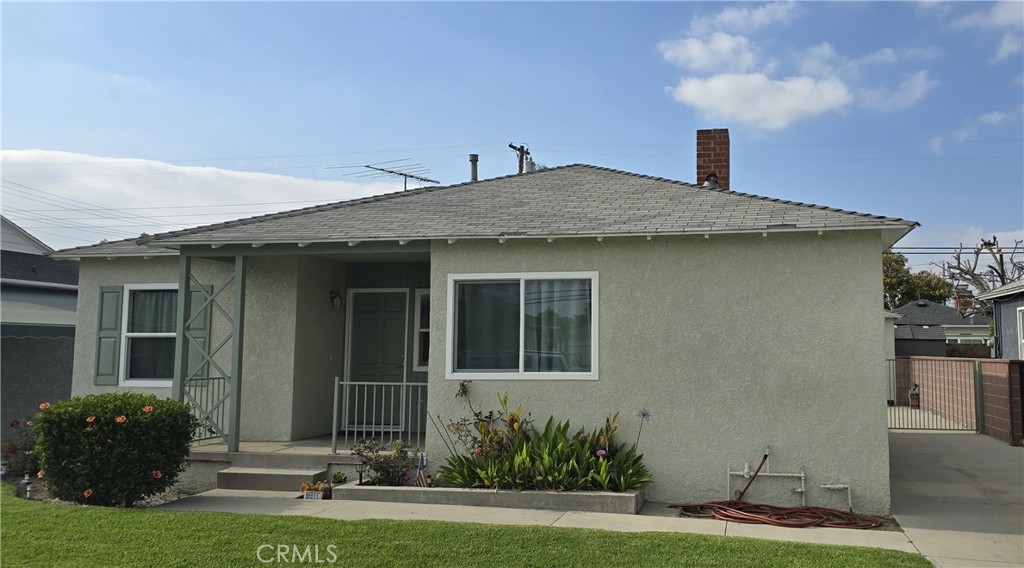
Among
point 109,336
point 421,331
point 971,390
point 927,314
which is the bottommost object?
point 971,390

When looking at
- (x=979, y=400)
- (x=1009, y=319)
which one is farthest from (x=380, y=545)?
(x=1009, y=319)

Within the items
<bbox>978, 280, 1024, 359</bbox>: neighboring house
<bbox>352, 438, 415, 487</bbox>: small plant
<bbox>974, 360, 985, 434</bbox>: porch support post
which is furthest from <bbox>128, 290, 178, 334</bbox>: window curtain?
<bbox>978, 280, 1024, 359</bbox>: neighboring house

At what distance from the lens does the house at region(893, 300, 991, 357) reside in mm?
Answer: 26547

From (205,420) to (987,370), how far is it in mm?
14064

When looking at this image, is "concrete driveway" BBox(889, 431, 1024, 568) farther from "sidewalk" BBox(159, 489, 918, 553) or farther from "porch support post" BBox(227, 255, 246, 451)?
"porch support post" BBox(227, 255, 246, 451)

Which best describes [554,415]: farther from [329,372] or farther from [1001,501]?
[1001,501]

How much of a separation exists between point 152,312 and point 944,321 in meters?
29.4

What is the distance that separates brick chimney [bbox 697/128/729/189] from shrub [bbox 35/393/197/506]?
8.68 metres

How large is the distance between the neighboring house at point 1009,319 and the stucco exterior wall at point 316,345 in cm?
1388

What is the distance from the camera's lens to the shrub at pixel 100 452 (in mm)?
8133

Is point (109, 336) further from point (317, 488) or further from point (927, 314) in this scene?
point (927, 314)

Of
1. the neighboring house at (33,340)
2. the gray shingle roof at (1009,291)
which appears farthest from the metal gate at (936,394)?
the neighboring house at (33,340)

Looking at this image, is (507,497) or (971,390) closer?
(507,497)

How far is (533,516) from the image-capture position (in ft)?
25.8
